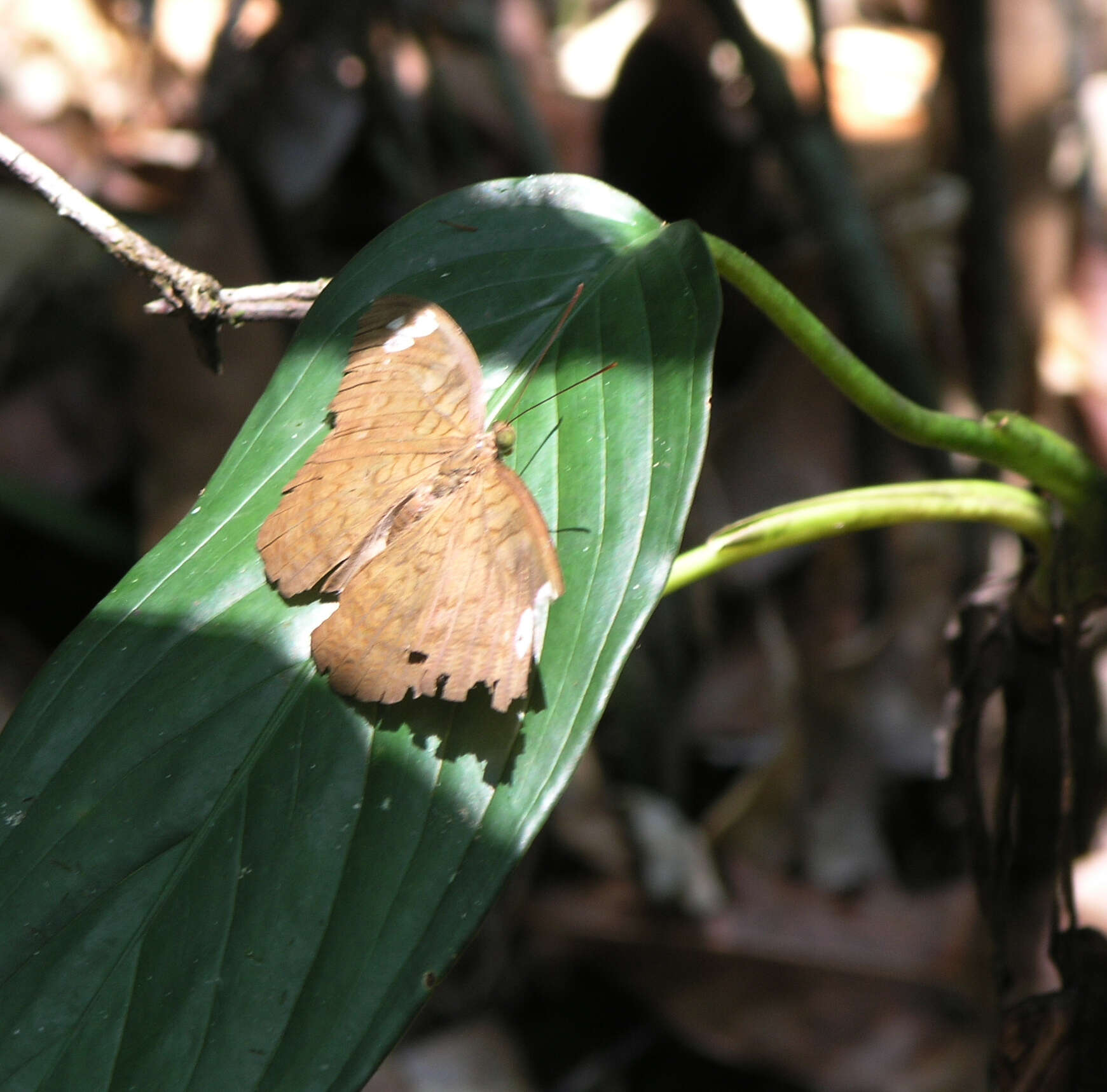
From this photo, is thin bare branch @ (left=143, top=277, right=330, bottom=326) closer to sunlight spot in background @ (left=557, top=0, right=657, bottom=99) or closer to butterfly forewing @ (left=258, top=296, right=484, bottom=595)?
butterfly forewing @ (left=258, top=296, right=484, bottom=595)

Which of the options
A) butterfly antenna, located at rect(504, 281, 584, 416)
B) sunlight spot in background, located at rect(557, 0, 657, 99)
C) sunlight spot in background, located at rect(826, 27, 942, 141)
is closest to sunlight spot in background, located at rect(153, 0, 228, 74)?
sunlight spot in background, located at rect(557, 0, 657, 99)

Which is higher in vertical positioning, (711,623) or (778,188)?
(778,188)

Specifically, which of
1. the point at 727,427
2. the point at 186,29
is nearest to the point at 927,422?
the point at 727,427

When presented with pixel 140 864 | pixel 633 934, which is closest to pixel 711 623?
pixel 633 934

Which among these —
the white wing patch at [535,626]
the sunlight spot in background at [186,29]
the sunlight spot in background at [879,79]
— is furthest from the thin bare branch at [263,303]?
the sunlight spot in background at [186,29]

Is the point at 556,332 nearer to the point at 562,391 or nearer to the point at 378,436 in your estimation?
the point at 562,391

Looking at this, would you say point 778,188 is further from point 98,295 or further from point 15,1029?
point 15,1029
